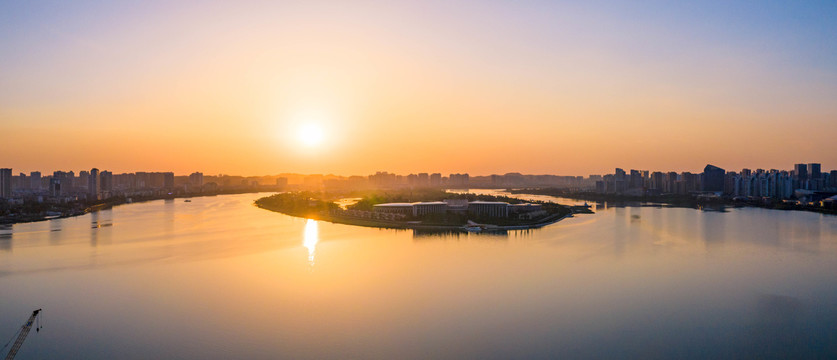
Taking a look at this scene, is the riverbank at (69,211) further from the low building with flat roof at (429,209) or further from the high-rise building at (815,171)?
the high-rise building at (815,171)

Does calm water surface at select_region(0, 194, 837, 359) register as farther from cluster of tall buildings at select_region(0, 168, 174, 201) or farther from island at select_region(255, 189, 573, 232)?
cluster of tall buildings at select_region(0, 168, 174, 201)


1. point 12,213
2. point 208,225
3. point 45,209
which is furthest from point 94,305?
point 45,209

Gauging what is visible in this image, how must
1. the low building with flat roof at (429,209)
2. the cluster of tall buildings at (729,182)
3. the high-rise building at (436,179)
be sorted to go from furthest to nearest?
the high-rise building at (436,179) → the cluster of tall buildings at (729,182) → the low building with flat roof at (429,209)

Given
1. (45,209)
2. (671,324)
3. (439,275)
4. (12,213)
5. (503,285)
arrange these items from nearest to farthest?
1. (671,324)
2. (503,285)
3. (439,275)
4. (12,213)
5. (45,209)

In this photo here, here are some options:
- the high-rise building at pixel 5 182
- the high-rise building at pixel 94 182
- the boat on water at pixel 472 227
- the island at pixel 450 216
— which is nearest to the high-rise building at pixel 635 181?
the island at pixel 450 216

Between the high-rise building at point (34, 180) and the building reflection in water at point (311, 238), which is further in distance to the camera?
the high-rise building at point (34, 180)

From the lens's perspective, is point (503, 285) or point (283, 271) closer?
point (503, 285)

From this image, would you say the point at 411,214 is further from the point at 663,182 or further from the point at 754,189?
the point at 663,182
